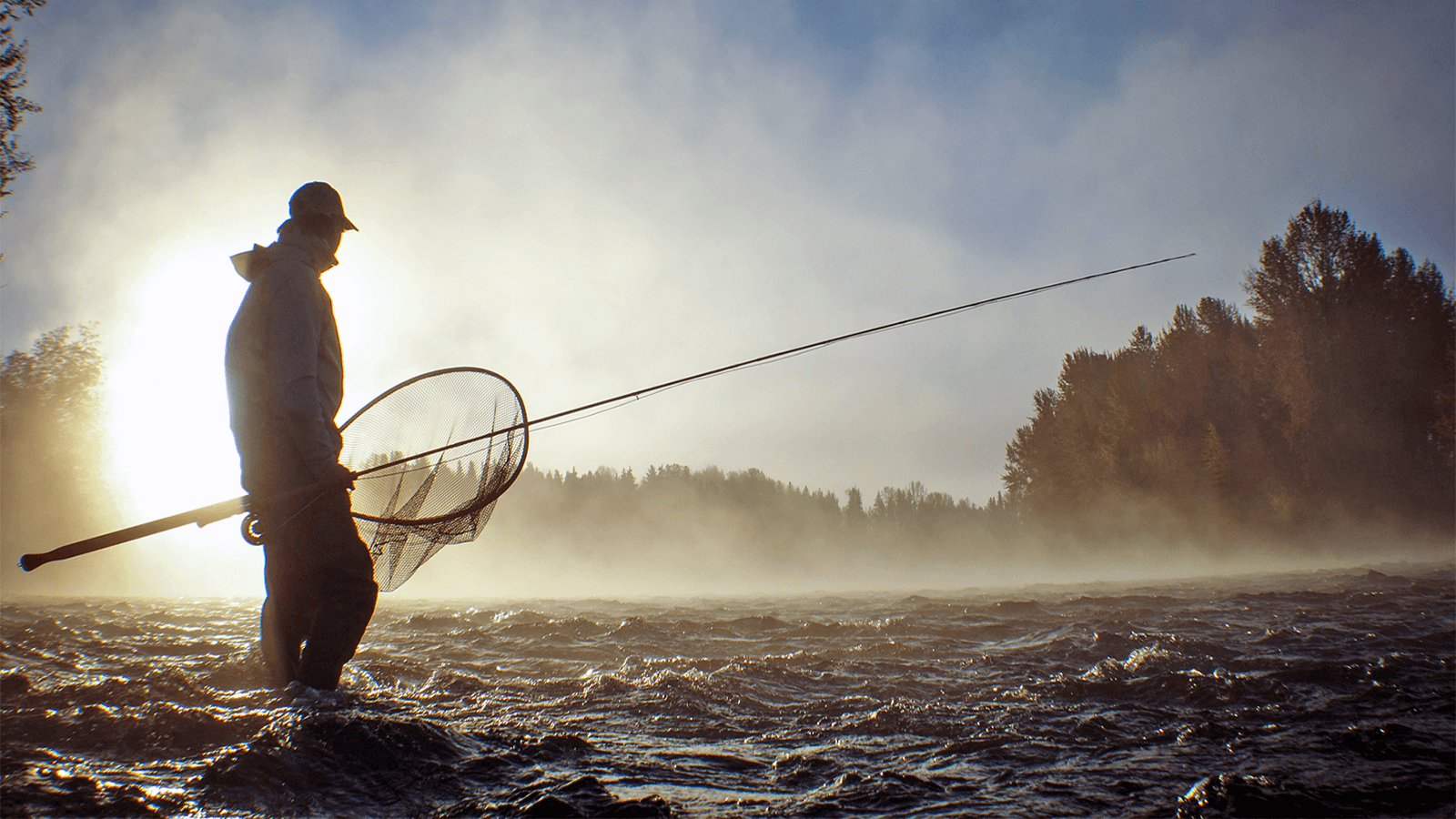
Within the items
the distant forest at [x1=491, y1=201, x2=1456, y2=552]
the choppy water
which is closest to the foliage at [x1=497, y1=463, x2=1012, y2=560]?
the distant forest at [x1=491, y1=201, x2=1456, y2=552]

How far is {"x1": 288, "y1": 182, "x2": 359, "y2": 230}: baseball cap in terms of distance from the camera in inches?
165

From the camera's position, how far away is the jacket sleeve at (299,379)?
11.8 feet

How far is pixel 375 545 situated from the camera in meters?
4.61

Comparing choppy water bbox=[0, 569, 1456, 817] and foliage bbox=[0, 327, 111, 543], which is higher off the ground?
foliage bbox=[0, 327, 111, 543]

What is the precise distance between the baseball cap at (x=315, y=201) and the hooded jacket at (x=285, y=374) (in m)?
0.22

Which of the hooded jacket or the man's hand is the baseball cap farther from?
the man's hand

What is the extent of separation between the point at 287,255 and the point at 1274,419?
4890cm

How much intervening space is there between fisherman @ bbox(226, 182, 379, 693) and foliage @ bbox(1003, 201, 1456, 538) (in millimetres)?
47377

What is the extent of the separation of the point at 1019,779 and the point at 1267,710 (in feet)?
7.68

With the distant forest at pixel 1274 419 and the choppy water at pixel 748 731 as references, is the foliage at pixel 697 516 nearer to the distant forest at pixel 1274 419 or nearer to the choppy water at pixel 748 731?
the distant forest at pixel 1274 419

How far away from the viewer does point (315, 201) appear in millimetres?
4188

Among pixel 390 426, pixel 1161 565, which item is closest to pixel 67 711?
pixel 390 426

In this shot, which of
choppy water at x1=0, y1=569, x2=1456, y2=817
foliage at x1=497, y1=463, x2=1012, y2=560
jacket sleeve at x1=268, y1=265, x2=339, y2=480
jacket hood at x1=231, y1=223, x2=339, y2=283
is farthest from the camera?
foliage at x1=497, y1=463, x2=1012, y2=560

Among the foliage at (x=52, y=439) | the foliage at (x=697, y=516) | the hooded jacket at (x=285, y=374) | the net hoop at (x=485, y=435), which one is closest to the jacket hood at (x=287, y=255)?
the hooded jacket at (x=285, y=374)
